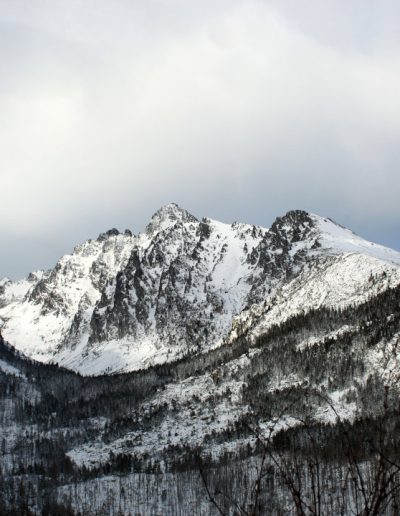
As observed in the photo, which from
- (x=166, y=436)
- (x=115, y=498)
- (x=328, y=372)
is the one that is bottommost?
(x=115, y=498)

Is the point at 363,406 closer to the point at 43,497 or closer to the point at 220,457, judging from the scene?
the point at 220,457

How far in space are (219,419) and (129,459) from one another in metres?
37.1

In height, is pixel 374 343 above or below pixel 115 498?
above

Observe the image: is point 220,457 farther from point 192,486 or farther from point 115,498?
point 115,498

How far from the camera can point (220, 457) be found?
16012 cm

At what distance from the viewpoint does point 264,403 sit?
19438 centimetres

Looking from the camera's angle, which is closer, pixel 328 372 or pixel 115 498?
pixel 115 498

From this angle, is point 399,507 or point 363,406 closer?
point 399,507

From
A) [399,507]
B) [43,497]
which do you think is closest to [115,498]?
[43,497]

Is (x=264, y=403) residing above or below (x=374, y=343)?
below

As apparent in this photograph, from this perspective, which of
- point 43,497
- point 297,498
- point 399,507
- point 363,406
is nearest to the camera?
point 297,498

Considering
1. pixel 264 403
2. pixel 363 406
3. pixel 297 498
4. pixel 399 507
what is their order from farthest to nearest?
pixel 264 403 → pixel 363 406 → pixel 399 507 → pixel 297 498

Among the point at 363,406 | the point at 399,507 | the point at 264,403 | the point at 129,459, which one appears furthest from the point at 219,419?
the point at 399,507

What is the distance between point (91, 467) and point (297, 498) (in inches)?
7192
